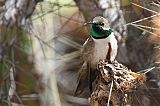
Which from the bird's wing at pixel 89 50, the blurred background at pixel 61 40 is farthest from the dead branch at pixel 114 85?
Result: the bird's wing at pixel 89 50

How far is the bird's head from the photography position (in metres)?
1.71

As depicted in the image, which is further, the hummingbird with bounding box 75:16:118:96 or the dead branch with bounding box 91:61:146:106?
the hummingbird with bounding box 75:16:118:96

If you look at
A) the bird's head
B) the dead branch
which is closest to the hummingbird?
the bird's head

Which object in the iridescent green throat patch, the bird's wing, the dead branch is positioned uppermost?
the iridescent green throat patch

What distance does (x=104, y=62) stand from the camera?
5.36ft

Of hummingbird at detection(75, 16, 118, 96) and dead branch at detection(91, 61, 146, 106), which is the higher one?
hummingbird at detection(75, 16, 118, 96)

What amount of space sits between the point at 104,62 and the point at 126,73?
0.10m

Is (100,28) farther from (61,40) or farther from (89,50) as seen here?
(61,40)

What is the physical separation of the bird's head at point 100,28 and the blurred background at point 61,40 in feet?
0.37

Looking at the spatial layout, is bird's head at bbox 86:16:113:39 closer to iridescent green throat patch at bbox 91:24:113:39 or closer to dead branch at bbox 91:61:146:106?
iridescent green throat patch at bbox 91:24:113:39

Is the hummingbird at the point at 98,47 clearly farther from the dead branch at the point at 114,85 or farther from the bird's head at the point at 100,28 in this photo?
the dead branch at the point at 114,85

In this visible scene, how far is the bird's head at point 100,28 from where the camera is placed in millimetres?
1713

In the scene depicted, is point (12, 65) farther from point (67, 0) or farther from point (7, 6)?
point (67, 0)

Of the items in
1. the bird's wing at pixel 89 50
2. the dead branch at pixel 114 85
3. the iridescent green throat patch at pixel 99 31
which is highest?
the iridescent green throat patch at pixel 99 31
